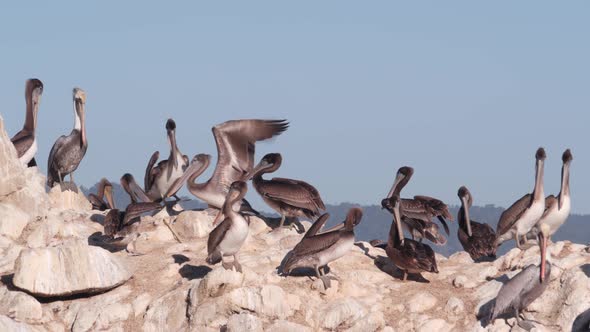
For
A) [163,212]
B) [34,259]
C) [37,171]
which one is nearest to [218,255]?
[34,259]

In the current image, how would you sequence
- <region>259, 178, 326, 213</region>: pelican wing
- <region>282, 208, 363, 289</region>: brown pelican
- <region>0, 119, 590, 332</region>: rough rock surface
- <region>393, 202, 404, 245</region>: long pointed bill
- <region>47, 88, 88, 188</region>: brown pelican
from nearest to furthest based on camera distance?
<region>0, 119, 590, 332</region>: rough rock surface < <region>282, 208, 363, 289</region>: brown pelican < <region>393, 202, 404, 245</region>: long pointed bill < <region>259, 178, 326, 213</region>: pelican wing < <region>47, 88, 88, 188</region>: brown pelican

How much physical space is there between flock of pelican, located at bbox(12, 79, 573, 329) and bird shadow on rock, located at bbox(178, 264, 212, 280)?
26 cm

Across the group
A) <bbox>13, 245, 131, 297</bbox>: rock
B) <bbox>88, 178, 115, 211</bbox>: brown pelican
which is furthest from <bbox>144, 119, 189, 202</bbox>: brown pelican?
<bbox>13, 245, 131, 297</bbox>: rock

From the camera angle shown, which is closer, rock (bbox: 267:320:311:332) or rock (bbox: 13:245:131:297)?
rock (bbox: 267:320:311:332)

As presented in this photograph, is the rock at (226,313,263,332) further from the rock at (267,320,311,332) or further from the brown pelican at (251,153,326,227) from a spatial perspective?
the brown pelican at (251,153,326,227)

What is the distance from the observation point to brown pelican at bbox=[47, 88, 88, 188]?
20.7 metres

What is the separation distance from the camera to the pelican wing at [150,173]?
804 inches

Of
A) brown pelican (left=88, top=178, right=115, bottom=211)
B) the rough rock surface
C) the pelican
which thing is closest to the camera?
the rough rock surface

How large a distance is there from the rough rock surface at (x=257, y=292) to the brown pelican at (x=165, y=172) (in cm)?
285

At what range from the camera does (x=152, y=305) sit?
1562cm

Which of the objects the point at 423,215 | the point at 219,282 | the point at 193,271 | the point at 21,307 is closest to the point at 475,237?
the point at 423,215

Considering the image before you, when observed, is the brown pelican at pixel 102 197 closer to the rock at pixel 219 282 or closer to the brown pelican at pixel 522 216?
the rock at pixel 219 282

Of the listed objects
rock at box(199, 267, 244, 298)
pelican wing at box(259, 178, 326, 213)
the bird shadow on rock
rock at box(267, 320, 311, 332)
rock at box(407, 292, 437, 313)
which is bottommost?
rock at box(267, 320, 311, 332)

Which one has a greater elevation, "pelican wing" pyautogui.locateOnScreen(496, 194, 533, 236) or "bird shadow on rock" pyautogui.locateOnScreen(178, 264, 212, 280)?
"pelican wing" pyautogui.locateOnScreen(496, 194, 533, 236)
